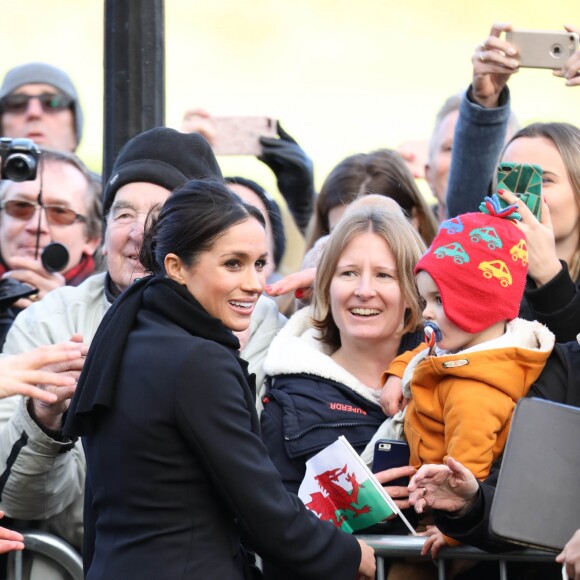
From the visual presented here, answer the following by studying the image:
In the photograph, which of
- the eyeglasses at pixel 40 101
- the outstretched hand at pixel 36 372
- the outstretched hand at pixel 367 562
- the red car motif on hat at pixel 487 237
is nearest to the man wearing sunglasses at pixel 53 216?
the eyeglasses at pixel 40 101

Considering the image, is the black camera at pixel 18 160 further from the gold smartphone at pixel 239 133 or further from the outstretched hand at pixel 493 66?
the outstretched hand at pixel 493 66

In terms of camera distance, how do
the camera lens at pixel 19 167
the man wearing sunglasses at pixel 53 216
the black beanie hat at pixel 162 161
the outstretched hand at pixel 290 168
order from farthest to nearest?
the outstretched hand at pixel 290 168 < the man wearing sunglasses at pixel 53 216 < the camera lens at pixel 19 167 < the black beanie hat at pixel 162 161

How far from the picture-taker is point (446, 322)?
408cm

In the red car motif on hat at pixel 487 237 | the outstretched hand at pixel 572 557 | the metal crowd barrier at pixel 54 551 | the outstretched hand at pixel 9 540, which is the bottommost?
the metal crowd barrier at pixel 54 551

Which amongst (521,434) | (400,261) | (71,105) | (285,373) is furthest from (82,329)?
(71,105)

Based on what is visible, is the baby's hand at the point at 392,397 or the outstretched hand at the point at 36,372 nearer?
the outstretched hand at the point at 36,372

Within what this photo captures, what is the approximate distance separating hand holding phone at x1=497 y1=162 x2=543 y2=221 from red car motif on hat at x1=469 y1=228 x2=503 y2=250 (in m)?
0.36

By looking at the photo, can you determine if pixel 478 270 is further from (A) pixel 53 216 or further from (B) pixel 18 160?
(A) pixel 53 216

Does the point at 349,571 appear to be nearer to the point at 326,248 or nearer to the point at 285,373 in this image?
the point at 285,373

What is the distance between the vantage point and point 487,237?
13.4 ft

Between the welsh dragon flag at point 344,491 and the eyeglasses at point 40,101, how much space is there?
3.36 meters

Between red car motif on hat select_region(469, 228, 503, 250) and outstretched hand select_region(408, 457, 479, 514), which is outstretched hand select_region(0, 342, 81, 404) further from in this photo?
red car motif on hat select_region(469, 228, 503, 250)

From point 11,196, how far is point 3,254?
0.88ft

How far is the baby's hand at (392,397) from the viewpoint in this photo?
434 centimetres
